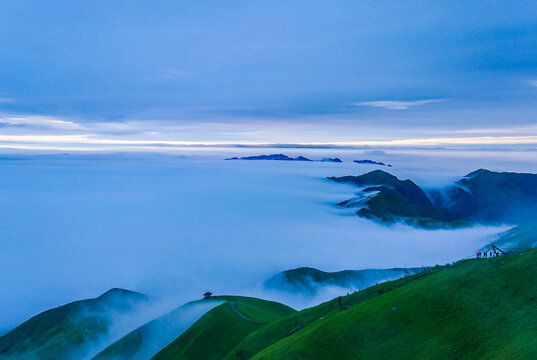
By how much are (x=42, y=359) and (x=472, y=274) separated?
91.8m

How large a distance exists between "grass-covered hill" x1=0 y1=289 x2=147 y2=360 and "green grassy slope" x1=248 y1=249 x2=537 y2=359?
69.3m

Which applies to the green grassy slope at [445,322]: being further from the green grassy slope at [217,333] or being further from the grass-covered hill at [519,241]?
the grass-covered hill at [519,241]

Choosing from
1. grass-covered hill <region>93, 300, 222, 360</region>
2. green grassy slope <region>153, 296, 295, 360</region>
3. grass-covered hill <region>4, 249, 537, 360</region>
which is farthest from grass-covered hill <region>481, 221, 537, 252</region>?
grass-covered hill <region>93, 300, 222, 360</region>

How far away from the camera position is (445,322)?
33.9 m

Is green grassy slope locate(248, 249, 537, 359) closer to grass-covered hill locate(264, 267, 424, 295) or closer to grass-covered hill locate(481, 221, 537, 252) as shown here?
grass-covered hill locate(481, 221, 537, 252)

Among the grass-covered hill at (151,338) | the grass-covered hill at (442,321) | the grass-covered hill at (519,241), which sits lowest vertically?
the grass-covered hill at (151,338)

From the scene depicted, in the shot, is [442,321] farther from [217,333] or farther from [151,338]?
[151,338]

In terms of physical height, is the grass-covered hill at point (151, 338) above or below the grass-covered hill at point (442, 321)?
below

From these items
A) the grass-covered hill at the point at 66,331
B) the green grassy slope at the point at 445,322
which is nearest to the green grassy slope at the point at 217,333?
the green grassy slope at the point at 445,322

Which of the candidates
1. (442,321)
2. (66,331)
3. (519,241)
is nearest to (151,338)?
(66,331)

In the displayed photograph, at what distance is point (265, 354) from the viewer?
41938mm

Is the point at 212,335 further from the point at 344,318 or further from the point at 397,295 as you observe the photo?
the point at 397,295

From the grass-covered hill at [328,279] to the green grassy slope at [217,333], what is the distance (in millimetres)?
69359

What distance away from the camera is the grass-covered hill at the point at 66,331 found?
87.0 metres
